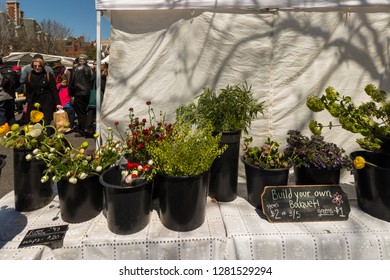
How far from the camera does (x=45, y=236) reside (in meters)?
1.57

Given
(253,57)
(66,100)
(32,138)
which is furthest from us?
(66,100)

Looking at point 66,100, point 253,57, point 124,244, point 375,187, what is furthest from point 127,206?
point 66,100

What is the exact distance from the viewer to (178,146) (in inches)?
61.8

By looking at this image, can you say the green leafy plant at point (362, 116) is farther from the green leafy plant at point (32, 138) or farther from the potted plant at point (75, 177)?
the green leafy plant at point (32, 138)

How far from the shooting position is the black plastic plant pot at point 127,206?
5.09 ft

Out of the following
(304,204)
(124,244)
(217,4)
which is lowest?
(124,244)

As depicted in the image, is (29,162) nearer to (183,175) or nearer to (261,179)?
(183,175)

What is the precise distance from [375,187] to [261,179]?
0.70 metres

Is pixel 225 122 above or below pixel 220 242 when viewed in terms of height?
above

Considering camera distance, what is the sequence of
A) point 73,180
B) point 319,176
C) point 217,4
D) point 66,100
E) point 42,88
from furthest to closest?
point 66,100 → point 42,88 → point 217,4 → point 319,176 → point 73,180

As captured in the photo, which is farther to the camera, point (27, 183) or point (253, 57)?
point (253, 57)
